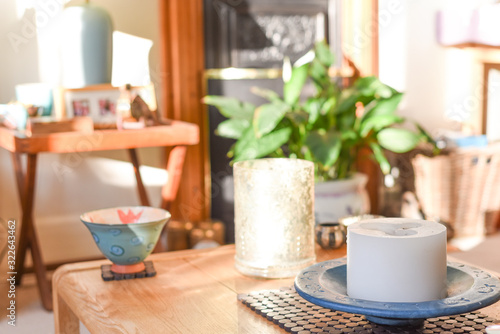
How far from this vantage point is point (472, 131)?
350 cm

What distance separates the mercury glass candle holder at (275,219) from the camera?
116 cm

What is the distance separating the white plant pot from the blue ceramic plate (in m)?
1.63

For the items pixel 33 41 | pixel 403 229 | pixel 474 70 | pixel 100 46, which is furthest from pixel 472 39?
pixel 403 229

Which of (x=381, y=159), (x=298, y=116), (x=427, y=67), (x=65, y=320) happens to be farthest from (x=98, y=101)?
(x=427, y=67)

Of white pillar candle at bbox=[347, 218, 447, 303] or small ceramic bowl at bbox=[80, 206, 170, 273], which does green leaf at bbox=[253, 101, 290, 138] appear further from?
white pillar candle at bbox=[347, 218, 447, 303]

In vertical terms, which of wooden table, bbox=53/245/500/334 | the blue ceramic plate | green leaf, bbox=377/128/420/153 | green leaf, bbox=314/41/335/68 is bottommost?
wooden table, bbox=53/245/500/334

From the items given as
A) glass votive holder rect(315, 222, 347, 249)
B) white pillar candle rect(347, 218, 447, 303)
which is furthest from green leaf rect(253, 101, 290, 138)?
white pillar candle rect(347, 218, 447, 303)

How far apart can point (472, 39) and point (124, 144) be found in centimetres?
191

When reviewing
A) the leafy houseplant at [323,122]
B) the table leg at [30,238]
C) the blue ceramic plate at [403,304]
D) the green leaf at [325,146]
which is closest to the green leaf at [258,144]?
the leafy houseplant at [323,122]

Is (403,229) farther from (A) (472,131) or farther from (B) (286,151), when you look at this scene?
(A) (472,131)

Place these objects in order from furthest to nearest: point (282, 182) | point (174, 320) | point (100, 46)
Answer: point (100, 46)
point (282, 182)
point (174, 320)

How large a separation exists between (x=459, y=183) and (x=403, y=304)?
2.34 meters

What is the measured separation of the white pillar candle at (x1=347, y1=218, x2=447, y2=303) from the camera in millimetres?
849

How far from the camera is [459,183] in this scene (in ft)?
10.1
